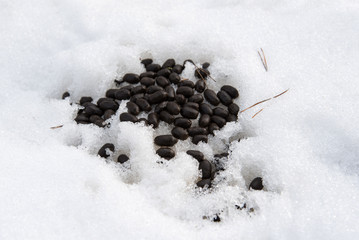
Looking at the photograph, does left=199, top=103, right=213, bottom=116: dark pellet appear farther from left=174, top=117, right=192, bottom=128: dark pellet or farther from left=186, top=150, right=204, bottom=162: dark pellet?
left=186, top=150, right=204, bottom=162: dark pellet

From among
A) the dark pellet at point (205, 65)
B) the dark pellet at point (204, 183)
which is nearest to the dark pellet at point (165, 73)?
the dark pellet at point (205, 65)

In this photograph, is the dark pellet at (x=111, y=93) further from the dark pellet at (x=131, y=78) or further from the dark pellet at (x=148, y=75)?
the dark pellet at (x=148, y=75)

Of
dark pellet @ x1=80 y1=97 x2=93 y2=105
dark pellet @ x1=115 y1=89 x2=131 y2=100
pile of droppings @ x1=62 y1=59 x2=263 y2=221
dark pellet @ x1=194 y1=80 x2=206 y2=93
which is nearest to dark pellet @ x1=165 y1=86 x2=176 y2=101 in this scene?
pile of droppings @ x1=62 y1=59 x2=263 y2=221

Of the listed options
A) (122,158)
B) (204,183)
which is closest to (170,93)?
(122,158)

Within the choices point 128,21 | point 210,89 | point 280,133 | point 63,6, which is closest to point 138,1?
point 128,21

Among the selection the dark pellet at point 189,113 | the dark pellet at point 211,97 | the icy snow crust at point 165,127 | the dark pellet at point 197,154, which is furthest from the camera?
the dark pellet at point 211,97
